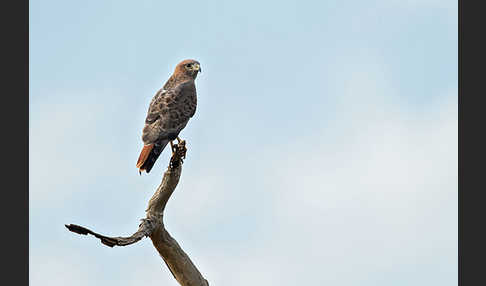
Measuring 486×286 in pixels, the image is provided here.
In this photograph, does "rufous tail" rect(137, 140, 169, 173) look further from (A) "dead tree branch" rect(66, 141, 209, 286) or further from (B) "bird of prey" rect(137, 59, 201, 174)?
(A) "dead tree branch" rect(66, 141, 209, 286)

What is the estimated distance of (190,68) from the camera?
12.2 meters

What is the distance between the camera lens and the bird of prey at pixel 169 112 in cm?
1122

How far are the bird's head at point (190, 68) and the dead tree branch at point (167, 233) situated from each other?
131 centimetres

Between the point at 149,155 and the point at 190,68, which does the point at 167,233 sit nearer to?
the point at 149,155

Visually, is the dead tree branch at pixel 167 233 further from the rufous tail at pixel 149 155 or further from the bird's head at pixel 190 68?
the bird's head at pixel 190 68

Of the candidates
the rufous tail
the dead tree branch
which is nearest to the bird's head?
the dead tree branch

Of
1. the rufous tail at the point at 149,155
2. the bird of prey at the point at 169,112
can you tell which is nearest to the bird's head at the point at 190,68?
the bird of prey at the point at 169,112

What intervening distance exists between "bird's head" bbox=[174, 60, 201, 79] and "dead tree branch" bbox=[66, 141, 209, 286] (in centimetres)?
131

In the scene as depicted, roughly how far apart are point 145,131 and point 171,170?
2.43 ft

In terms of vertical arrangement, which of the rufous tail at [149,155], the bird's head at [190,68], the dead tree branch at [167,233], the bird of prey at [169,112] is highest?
the bird's head at [190,68]

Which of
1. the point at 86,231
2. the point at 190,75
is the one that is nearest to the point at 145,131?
the point at 190,75

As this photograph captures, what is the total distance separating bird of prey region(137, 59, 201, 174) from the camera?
36.8 ft

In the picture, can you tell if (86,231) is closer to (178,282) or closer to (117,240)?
(117,240)

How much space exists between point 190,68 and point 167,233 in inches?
107
